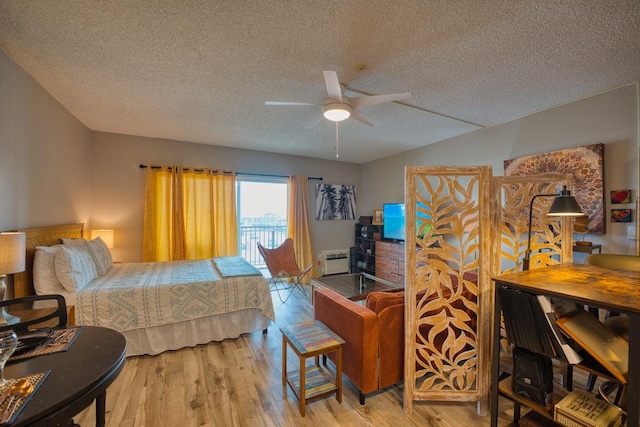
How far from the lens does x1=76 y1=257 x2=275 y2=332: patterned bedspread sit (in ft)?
7.70

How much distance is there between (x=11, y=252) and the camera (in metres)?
1.66

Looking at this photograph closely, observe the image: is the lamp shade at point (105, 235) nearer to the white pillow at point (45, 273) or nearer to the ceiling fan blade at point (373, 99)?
the white pillow at point (45, 273)

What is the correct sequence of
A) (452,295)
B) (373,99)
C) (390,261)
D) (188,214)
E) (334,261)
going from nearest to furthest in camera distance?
1. (452,295)
2. (373,99)
3. (188,214)
4. (390,261)
5. (334,261)

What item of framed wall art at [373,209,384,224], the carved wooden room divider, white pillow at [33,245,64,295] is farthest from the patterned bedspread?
framed wall art at [373,209,384,224]

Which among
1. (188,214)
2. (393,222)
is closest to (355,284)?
(393,222)

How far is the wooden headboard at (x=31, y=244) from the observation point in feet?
7.16

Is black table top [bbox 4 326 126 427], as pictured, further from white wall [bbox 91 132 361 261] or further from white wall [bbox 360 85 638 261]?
white wall [bbox 360 85 638 261]

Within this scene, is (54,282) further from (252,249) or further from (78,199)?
(252,249)

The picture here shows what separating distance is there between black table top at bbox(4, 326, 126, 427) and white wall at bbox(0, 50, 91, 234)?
1.78 meters

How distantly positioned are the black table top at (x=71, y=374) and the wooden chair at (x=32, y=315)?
1.20ft

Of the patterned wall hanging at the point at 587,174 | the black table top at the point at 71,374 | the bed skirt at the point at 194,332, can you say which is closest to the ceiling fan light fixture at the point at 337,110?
the black table top at the point at 71,374

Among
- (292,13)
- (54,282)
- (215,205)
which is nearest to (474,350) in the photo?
(292,13)

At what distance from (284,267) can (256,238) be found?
1224 millimetres

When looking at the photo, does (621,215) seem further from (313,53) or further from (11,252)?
(11,252)
